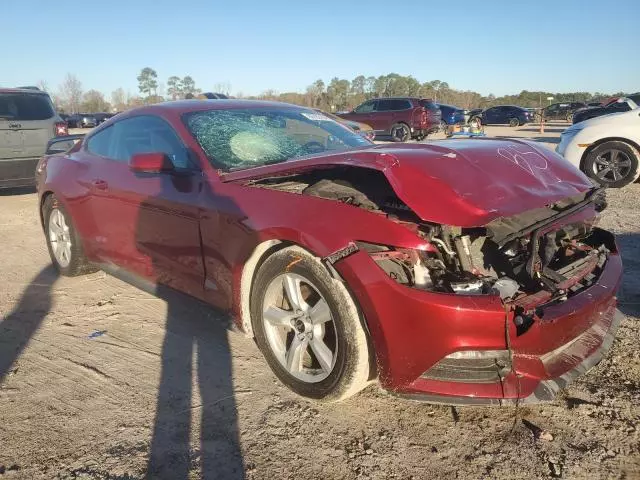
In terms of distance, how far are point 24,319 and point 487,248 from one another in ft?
10.9

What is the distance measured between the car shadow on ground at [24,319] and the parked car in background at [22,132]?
469 centimetres

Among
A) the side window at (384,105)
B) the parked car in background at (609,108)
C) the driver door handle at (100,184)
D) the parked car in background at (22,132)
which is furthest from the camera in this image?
the side window at (384,105)

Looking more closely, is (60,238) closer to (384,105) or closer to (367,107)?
(384,105)

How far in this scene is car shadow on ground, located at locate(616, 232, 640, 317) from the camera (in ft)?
12.0

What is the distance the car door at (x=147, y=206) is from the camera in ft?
10.6

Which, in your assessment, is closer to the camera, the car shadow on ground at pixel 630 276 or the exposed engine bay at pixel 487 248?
the exposed engine bay at pixel 487 248

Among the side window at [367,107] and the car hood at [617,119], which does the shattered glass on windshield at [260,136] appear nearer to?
the car hood at [617,119]

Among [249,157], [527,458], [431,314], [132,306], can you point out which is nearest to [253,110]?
[249,157]

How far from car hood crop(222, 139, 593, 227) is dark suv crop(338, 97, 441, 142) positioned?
17548 millimetres

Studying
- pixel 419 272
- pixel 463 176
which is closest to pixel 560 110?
pixel 463 176

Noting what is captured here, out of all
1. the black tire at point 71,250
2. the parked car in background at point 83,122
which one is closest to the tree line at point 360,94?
the parked car in background at point 83,122

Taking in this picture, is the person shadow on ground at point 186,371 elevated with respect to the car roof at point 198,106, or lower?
lower

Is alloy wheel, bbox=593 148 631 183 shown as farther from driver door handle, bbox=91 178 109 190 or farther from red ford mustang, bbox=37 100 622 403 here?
driver door handle, bbox=91 178 109 190

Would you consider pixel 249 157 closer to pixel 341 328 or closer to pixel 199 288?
pixel 199 288
